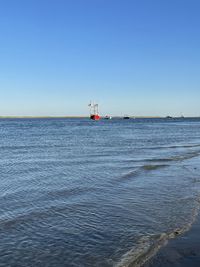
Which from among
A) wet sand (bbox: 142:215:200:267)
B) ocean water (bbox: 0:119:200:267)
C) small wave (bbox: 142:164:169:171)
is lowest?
small wave (bbox: 142:164:169:171)

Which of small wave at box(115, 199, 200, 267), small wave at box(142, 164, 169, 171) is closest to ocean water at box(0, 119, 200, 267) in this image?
small wave at box(115, 199, 200, 267)

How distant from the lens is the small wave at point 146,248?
30.3 feet

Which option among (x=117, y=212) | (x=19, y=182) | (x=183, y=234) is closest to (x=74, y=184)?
(x=19, y=182)

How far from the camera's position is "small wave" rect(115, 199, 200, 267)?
30.3ft

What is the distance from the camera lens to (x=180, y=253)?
9.62 m

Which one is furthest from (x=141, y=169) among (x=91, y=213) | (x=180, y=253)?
(x=180, y=253)

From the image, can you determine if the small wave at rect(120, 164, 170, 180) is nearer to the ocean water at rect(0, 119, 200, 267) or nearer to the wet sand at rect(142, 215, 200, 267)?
the ocean water at rect(0, 119, 200, 267)

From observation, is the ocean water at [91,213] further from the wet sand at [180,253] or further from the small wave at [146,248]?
the wet sand at [180,253]

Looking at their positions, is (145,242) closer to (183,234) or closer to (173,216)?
(183,234)

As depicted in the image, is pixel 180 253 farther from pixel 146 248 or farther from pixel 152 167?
pixel 152 167

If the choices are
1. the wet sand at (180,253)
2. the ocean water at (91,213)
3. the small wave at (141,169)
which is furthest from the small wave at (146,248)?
the small wave at (141,169)

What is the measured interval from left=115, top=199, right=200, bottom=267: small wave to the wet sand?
156 millimetres

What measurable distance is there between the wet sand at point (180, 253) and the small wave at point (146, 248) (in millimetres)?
156

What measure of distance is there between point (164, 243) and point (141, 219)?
2462 millimetres
